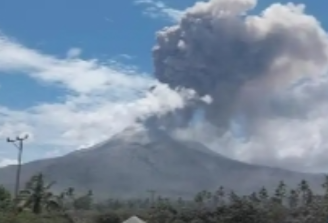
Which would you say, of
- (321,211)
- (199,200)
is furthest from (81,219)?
(199,200)

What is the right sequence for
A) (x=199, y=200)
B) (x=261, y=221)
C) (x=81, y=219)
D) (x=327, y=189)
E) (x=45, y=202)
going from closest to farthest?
(x=261, y=221), (x=45, y=202), (x=81, y=219), (x=327, y=189), (x=199, y=200)

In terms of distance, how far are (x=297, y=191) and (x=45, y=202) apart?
58.0 meters

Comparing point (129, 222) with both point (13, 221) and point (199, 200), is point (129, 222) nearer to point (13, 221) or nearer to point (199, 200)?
point (13, 221)

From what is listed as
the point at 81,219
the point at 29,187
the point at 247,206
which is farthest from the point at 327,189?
the point at 29,187

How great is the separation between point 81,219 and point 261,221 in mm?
19851

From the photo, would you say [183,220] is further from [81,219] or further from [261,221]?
[81,219]

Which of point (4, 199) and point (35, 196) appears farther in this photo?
point (4, 199)

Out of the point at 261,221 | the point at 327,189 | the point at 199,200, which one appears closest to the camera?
the point at 261,221

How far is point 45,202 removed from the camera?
7219cm

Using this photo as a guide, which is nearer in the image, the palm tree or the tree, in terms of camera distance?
the tree

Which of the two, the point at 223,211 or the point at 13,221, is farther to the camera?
the point at 223,211

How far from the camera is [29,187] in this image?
229 ft

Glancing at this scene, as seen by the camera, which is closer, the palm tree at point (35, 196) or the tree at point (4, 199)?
the tree at point (4, 199)

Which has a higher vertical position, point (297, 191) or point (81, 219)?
point (297, 191)
